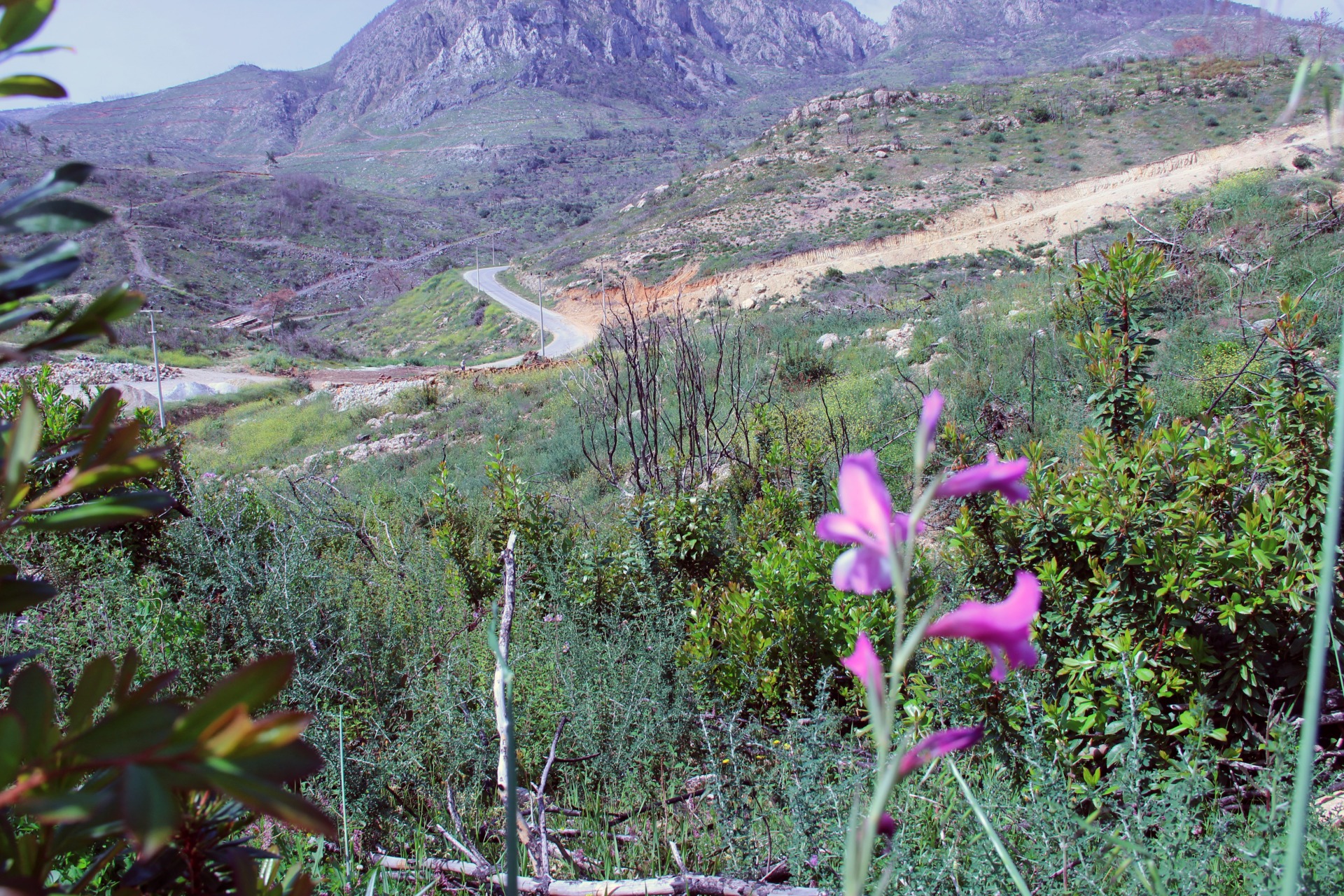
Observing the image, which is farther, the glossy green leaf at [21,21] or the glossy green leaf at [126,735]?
the glossy green leaf at [21,21]

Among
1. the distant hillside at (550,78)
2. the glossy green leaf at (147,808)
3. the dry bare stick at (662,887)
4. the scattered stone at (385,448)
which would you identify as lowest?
the scattered stone at (385,448)

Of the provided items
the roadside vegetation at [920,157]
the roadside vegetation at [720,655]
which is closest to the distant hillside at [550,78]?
the roadside vegetation at [920,157]

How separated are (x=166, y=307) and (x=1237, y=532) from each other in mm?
40525

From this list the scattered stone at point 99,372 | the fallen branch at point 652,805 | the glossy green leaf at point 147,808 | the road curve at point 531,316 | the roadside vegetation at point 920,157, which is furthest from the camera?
the roadside vegetation at point 920,157

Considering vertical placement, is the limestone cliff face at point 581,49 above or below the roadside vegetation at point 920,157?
above

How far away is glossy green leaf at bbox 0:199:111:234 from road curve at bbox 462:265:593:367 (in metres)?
19.0

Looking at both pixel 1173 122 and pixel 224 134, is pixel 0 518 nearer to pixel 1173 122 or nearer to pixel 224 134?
pixel 1173 122

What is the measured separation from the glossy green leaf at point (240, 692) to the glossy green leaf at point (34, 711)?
149mm

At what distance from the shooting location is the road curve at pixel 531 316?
23047 millimetres

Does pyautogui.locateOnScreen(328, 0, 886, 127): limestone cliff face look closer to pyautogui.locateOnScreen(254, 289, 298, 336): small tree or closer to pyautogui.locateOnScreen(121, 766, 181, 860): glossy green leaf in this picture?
pyautogui.locateOnScreen(254, 289, 298, 336): small tree

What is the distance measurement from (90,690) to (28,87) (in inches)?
19.4

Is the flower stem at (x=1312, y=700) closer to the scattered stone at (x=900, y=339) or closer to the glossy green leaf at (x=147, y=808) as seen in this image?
the glossy green leaf at (x=147, y=808)

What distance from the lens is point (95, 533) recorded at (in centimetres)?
392

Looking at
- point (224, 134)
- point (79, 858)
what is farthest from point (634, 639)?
point (224, 134)
